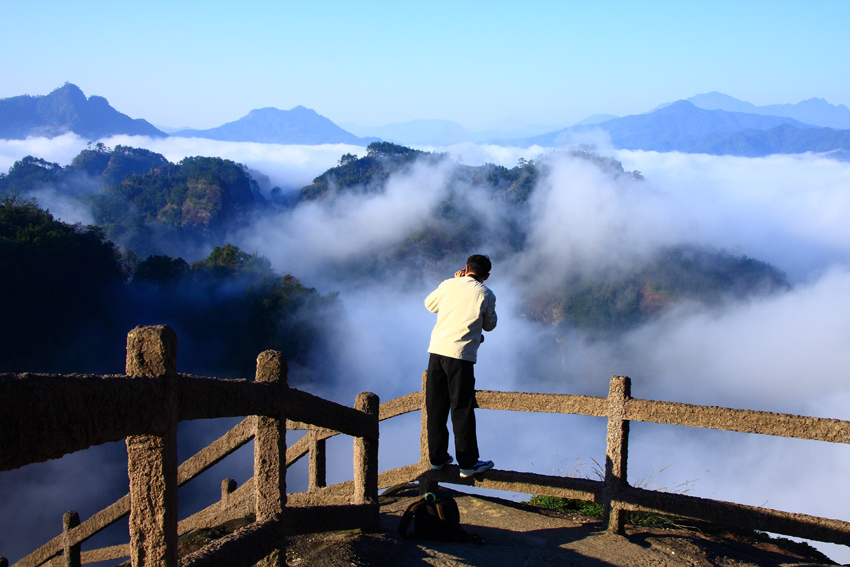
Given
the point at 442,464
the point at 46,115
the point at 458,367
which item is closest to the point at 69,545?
the point at 442,464

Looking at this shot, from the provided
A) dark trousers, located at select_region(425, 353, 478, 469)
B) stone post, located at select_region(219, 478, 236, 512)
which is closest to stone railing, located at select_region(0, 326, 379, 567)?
dark trousers, located at select_region(425, 353, 478, 469)

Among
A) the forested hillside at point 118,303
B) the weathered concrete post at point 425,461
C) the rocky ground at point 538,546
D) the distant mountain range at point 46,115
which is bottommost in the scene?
the forested hillside at point 118,303

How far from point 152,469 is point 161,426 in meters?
0.16

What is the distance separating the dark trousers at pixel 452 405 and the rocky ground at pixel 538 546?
0.55 m

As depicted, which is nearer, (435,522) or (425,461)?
(435,522)

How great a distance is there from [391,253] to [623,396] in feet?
476

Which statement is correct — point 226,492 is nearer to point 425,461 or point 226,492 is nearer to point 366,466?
point 425,461

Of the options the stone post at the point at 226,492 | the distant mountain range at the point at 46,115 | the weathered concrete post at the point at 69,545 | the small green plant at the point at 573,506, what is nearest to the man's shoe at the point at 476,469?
the small green plant at the point at 573,506

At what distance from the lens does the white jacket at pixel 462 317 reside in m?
4.99

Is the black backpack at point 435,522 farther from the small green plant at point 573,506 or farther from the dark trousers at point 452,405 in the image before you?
the small green plant at point 573,506

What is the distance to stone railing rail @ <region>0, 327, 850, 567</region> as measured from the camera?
1.82 m

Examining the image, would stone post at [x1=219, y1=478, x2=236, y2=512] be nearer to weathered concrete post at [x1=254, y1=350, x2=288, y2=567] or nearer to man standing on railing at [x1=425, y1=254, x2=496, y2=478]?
man standing on railing at [x1=425, y1=254, x2=496, y2=478]

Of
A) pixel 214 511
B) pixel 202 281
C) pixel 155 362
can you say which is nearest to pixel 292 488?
pixel 202 281

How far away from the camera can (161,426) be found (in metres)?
2.23
